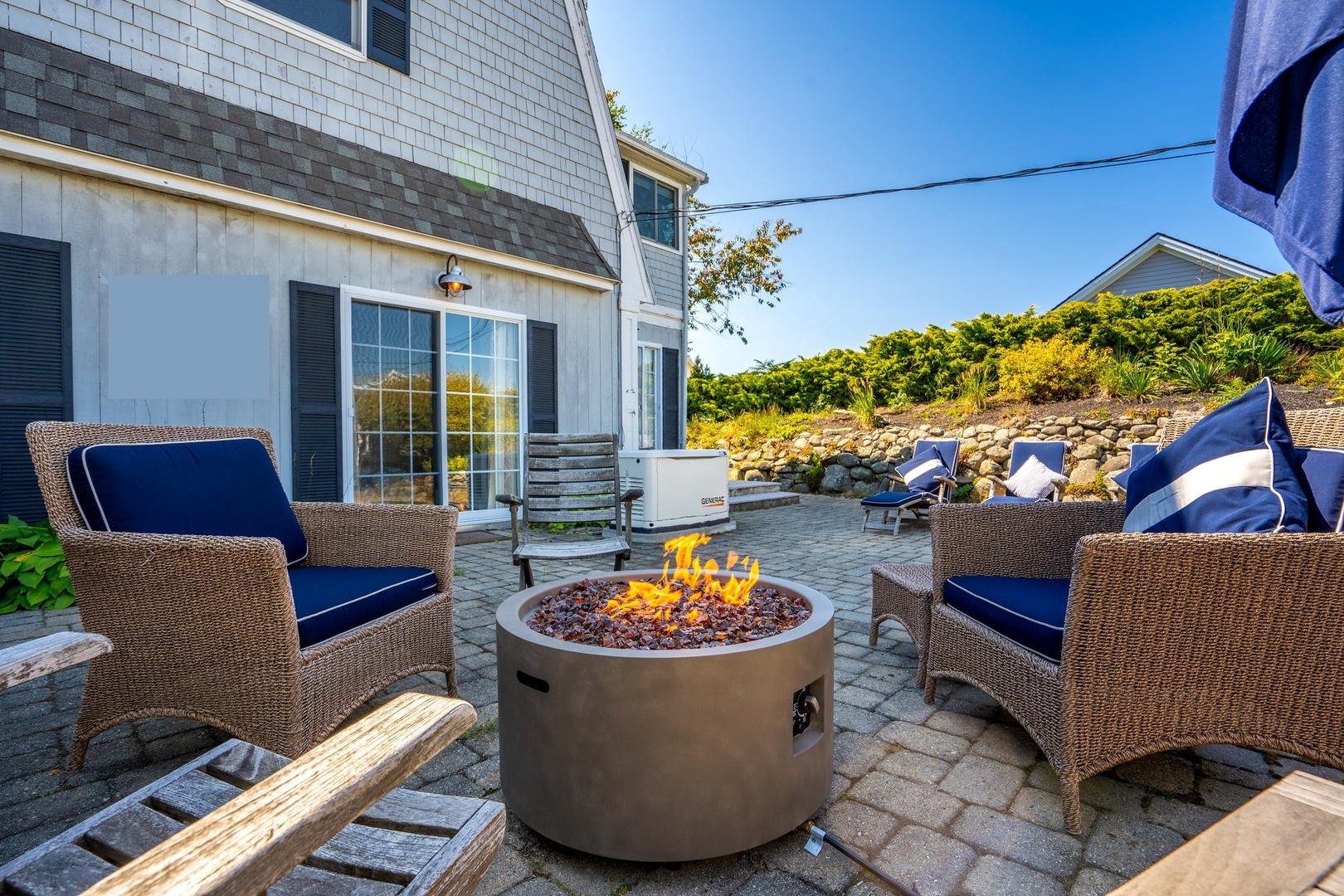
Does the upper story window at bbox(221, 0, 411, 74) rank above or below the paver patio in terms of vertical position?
above

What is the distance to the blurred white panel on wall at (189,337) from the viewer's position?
3.89m

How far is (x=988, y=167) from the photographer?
321 inches

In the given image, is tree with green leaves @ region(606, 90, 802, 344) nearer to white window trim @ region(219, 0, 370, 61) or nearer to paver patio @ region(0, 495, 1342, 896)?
white window trim @ region(219, 0, 370, 61)

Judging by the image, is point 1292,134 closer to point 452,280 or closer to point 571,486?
point 571,486

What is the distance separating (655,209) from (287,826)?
341 inches

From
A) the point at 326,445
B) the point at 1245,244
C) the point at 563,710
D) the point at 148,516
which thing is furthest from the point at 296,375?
the point at 1245,244

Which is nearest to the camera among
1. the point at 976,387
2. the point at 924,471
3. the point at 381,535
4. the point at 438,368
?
the point at 381,535

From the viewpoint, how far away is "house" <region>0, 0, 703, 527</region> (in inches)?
143

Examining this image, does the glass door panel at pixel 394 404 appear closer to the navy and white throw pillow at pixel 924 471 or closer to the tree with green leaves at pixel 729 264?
the navy and white throw pillow at pixel 924 471

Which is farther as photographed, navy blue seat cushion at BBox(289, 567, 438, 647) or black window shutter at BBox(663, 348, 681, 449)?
black window shutter at BBox(663, 348, 681, 449)

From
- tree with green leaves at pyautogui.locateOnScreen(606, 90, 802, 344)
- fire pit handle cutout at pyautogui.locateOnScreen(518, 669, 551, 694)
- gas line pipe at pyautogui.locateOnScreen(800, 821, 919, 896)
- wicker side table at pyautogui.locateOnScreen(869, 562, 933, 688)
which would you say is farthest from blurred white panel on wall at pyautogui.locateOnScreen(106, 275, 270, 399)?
tree with green leaves at pyautogui.locateOnScreen(606, 90, 802, 344)

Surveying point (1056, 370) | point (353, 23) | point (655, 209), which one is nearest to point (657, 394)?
point (655, 209)

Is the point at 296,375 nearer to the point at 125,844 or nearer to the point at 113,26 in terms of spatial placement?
the point at 113,26

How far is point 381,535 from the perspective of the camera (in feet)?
8.11
